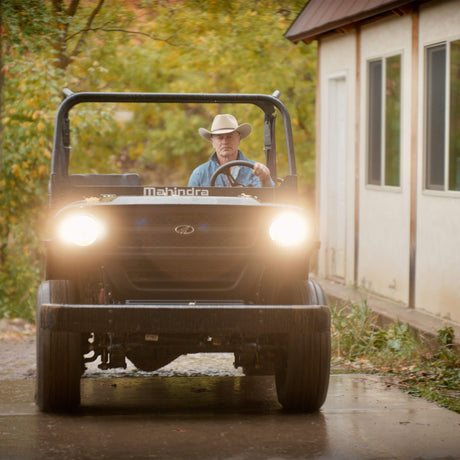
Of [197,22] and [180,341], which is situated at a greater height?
[197,22]

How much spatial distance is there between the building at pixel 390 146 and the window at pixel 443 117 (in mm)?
10

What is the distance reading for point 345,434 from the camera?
6.05 meters

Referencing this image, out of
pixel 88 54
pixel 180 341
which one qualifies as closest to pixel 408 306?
pixel 180 341

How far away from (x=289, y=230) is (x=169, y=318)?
2.86 ft

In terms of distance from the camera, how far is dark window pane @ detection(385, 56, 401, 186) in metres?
12.0

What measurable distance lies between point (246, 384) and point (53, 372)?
6.63 ft

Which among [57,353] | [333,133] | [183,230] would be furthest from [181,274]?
[333,133]

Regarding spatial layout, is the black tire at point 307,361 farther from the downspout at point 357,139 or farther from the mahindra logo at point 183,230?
the downspout at point 357,139

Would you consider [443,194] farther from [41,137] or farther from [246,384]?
[41,137]

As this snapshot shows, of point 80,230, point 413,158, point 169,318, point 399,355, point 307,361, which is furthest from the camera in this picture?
point 413,158

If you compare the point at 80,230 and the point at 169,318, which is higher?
the point at 80,230

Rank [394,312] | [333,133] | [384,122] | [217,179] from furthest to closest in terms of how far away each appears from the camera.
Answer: [333,133] → [384,122] → [394,312] → [217,179]

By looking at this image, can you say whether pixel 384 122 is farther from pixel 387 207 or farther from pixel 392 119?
pixel 387 207

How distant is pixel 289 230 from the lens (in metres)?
6.16
